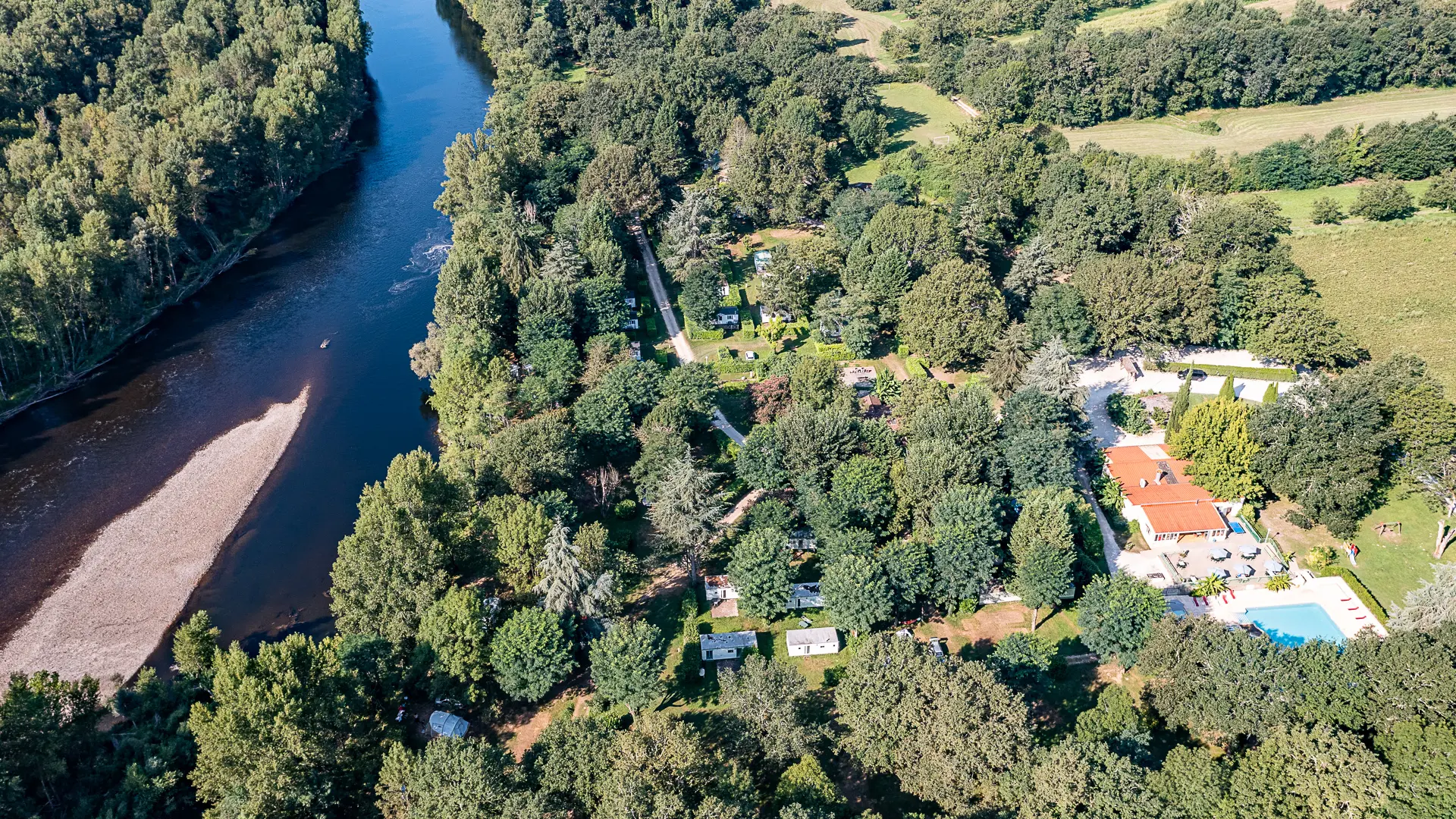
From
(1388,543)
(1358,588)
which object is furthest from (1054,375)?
(1388,543)

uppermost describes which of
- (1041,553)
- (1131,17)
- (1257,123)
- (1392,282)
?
(1131,17)

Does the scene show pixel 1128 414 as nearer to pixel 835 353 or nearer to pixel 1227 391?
pixel 1227 391

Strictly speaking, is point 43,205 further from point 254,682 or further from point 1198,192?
point 1198,192

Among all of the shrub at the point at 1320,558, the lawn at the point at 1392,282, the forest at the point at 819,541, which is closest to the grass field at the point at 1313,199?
the lawn at the point at 1392,282

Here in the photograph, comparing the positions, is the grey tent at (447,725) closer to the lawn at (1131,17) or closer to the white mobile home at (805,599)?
the white mobile home at (805,599)

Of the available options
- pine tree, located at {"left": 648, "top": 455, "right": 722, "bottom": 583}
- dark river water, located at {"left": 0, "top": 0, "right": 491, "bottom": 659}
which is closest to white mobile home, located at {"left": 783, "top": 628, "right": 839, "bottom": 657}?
pine tree, located at {"left": 648, "top": 455, "right": 722, "bottom": 583}

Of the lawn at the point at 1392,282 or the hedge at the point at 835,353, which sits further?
the hedge at the point at 835,353

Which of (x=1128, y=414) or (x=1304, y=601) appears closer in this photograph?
(x=1304, y=601)
